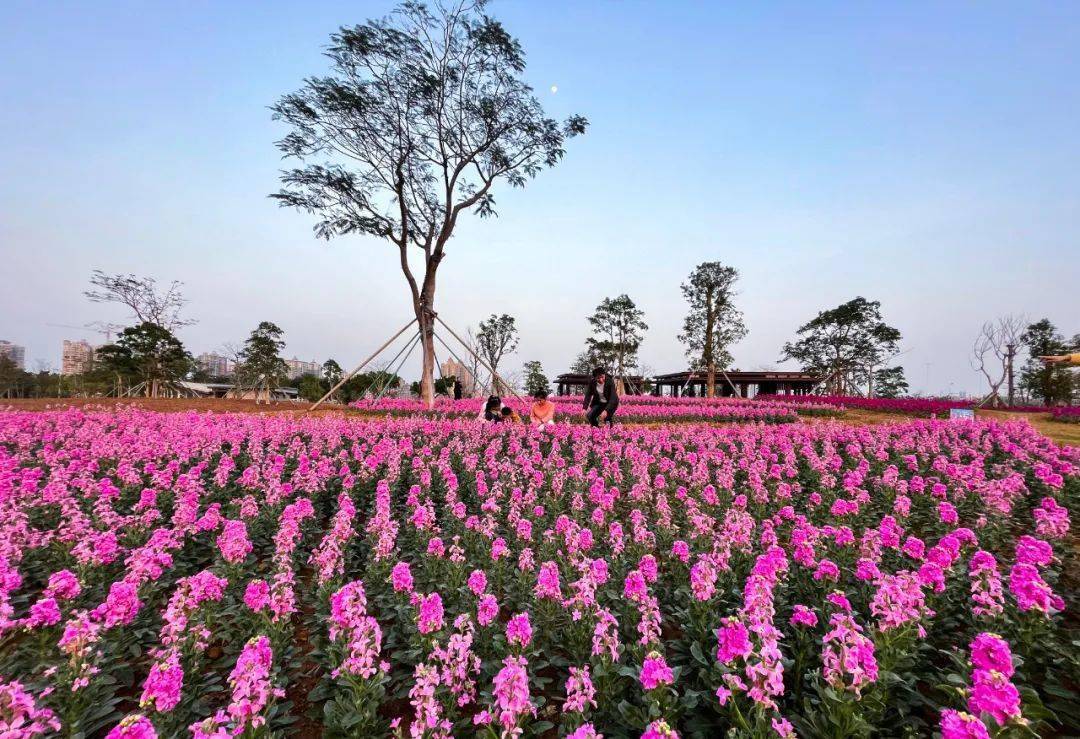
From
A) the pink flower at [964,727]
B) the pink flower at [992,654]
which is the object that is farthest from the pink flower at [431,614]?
the pink flower at [992,654]

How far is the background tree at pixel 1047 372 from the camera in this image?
37875 millimetres

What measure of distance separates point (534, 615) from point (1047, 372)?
2254 inches

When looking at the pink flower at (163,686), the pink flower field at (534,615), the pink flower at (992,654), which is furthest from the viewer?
the pink flower field at (534,615)

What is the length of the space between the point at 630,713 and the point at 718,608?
61.0 inches

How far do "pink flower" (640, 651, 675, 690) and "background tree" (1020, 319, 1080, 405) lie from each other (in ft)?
164

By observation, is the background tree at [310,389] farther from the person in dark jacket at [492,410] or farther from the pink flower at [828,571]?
the pink flower at [828,571]

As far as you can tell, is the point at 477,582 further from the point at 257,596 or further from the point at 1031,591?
the point at 1031,591

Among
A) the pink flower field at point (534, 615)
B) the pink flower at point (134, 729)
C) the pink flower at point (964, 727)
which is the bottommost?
the pink flower field at point (534, 615)

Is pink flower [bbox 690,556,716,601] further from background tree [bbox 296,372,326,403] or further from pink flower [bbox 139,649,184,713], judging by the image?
background tree [bbox 296,372,326,403]

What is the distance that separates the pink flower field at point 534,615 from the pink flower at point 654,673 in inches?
0.4

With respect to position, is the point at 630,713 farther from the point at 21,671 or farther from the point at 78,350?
the point at 78,350

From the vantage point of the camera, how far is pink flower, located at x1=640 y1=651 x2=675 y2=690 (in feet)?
7.96

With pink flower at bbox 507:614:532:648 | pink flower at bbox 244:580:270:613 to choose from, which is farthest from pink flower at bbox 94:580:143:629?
pink flower at bbox 507:614:532:648

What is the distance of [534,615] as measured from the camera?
406 cm
